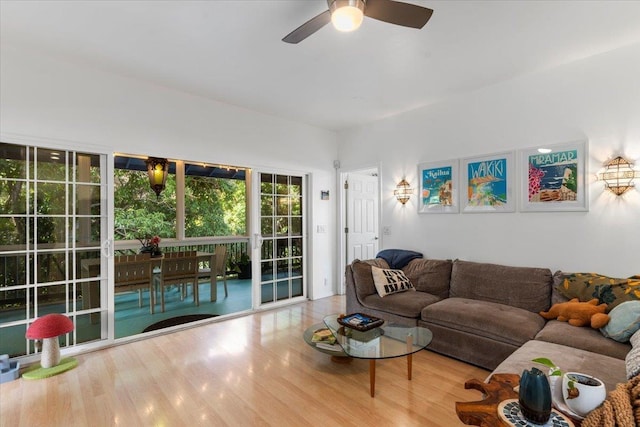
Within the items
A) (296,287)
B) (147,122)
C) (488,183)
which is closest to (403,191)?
(488,183)

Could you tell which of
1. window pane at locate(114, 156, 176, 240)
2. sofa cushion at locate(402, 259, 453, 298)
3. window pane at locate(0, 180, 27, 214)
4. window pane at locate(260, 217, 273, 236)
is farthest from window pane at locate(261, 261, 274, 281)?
window pane at locate(114, 156, 176, 240)

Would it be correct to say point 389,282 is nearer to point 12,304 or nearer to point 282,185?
point 282,185

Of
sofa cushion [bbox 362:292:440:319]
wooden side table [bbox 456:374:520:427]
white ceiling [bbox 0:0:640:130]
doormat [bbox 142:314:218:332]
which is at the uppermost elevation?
white ceiling [bbox 0:0:640:130]

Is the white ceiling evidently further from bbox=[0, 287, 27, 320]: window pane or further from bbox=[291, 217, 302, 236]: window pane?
bbox=[0, 287, 27, 320]: window pane

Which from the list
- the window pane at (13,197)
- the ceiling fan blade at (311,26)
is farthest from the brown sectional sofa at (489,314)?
the window pane at (13,197)

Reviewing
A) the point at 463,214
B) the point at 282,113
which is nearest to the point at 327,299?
the point at 463,214

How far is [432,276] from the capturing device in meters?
3.70

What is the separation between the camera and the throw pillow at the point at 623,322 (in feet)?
7.04

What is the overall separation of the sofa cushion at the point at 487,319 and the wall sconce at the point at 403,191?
1662 mm

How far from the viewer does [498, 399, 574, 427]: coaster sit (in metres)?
1.20

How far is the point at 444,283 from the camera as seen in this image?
143 inches

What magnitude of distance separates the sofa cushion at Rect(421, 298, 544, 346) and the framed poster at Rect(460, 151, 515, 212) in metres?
1.13

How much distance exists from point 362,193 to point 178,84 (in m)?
3.42

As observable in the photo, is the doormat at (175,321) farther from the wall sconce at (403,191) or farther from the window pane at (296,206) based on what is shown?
the wall sconce at (403,191)
